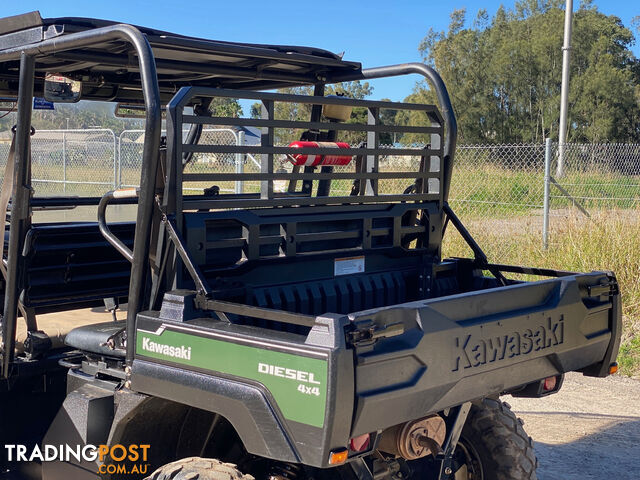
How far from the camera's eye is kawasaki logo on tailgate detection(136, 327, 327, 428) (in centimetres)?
221

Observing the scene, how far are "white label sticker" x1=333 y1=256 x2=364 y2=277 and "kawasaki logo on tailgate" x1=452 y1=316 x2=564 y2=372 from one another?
0.87m

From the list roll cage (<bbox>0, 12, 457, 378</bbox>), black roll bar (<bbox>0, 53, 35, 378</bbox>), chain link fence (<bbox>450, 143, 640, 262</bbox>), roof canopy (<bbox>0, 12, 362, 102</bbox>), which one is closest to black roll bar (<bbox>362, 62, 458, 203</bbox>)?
roll cage (<bbox>0, 12, 457, 378</bbox>)

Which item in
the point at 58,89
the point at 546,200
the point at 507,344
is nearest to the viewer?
the point at 507,344

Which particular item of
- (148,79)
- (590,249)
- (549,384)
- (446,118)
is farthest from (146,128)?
(590,249)

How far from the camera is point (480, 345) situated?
2.70m

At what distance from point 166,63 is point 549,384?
2237 millimetres

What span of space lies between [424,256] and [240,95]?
1.29 metres

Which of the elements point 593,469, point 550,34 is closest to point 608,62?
point 550,34

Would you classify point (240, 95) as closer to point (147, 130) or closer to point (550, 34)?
point (147, 130)

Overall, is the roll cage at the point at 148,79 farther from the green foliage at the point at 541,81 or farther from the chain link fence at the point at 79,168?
the green foliage at the point at 541,81

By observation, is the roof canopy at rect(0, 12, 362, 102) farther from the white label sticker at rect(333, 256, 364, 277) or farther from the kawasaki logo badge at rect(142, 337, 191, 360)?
the kawasaki logo badge at rect(142, 337, 191, 360)

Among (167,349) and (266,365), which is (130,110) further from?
(266,365)

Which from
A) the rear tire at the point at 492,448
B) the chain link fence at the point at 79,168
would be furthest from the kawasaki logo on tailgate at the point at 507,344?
the chain link fence at the point at 79,168

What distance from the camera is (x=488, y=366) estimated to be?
107 inches
